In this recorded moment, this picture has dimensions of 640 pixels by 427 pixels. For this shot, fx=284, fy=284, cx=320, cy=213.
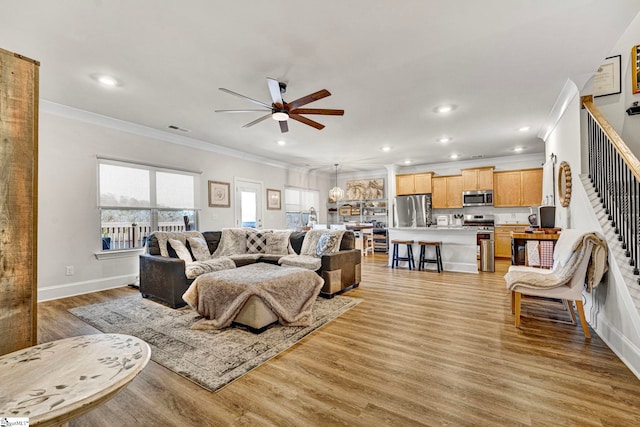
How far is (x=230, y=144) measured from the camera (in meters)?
6.04

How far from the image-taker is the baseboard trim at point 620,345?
2.02 metres

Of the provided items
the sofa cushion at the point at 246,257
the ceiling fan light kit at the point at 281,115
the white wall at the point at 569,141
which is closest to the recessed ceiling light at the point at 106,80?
the ceiling fan light kit at the point at 281,115

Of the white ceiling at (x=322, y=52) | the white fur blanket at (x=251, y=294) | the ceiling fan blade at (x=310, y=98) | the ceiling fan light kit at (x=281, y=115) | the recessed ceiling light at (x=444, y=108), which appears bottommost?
the white fur blanket at (x=251, y=294)

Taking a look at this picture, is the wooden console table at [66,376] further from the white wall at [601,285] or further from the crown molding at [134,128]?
the crown molding at [134,128]

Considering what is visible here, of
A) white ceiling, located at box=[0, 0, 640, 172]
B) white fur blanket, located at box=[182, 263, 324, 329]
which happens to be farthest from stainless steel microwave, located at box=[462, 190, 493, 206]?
white fur blanket, located at box=[182, 263, 324, 329]

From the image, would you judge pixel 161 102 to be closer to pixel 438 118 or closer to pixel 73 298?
pixel 73 298

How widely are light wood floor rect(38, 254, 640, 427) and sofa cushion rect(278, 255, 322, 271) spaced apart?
1121 millimetres

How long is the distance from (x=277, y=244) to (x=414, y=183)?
16.9ft

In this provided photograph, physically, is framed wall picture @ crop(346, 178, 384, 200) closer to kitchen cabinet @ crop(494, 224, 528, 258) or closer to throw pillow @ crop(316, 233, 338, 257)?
kitchen cabinet @ crop(494, 224, 528, 258)

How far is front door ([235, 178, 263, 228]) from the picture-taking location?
670 centimetres

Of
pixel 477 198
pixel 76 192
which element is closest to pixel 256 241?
pixel 76 192

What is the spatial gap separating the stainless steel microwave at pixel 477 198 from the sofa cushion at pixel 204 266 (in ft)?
21.3

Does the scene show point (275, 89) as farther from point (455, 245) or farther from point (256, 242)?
point (455, 245)

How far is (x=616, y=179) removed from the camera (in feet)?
8.62
